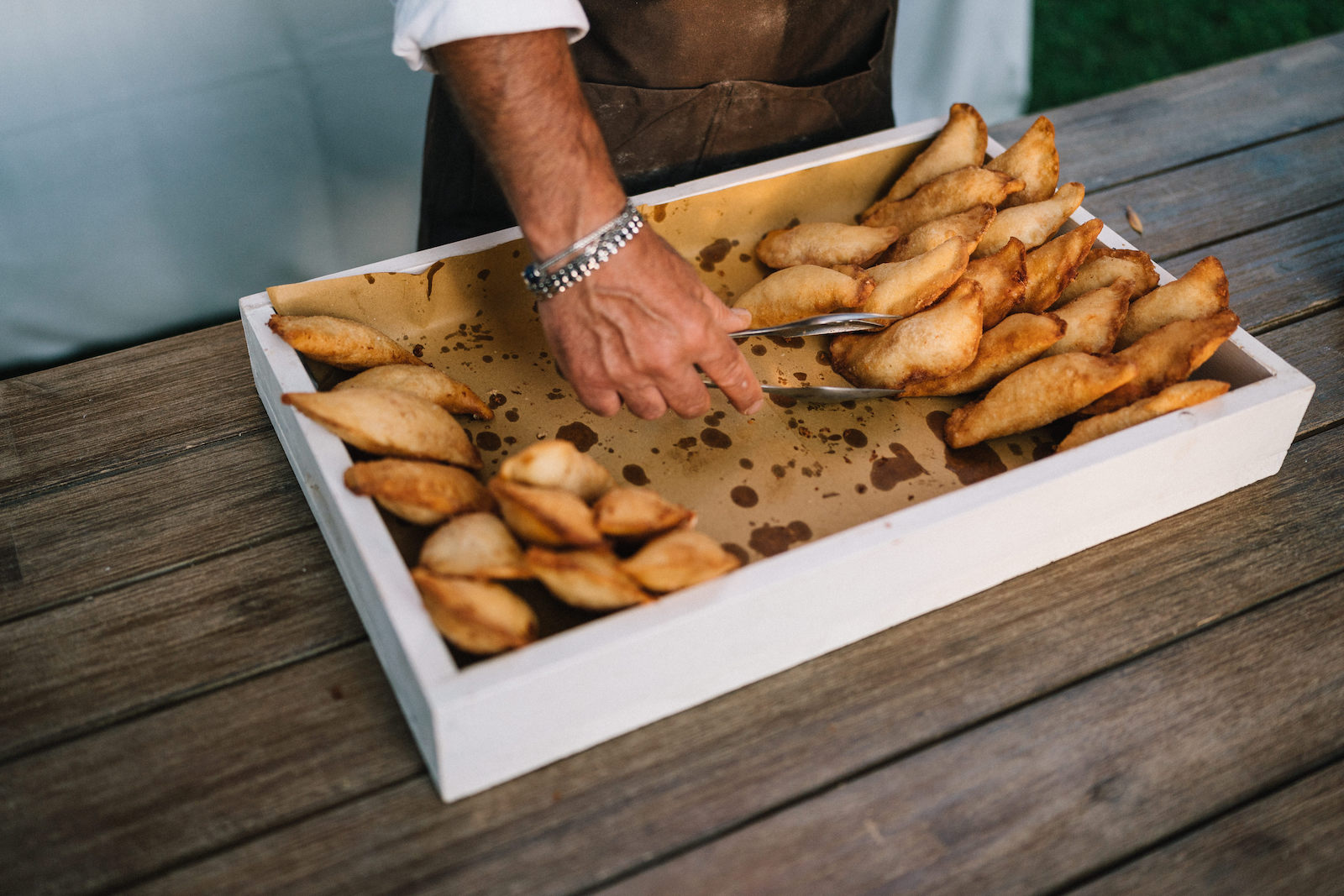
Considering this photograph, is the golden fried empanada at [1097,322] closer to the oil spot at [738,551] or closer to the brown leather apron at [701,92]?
the oil spot at [738,551]

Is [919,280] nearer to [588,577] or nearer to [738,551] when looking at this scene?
[738,551]

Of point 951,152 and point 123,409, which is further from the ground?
point 951,152

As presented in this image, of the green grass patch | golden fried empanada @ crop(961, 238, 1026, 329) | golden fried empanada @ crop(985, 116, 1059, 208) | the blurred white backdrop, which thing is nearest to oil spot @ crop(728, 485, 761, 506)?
golden fried empanada @ crop(961, 238, 1026, 329)

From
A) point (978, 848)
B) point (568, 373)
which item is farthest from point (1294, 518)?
point (568, 373)

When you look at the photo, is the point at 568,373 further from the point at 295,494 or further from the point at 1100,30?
the point at 1100,30

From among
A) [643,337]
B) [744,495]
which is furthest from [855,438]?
[643,337]

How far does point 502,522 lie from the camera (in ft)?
3.06

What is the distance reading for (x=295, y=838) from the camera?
82 cm

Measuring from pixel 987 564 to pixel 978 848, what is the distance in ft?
0.94

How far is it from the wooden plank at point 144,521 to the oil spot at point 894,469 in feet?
2.02

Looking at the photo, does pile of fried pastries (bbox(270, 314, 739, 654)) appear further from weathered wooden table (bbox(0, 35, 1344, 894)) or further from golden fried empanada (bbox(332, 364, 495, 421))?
weathered wooden table (bbox(0, 35, 1344, 894))

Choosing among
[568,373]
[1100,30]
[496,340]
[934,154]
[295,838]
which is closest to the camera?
[295,838]

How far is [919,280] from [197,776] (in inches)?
36.5

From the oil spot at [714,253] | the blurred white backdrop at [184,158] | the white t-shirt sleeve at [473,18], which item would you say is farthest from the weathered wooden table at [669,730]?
the blurred white backdrop at [184,158]
